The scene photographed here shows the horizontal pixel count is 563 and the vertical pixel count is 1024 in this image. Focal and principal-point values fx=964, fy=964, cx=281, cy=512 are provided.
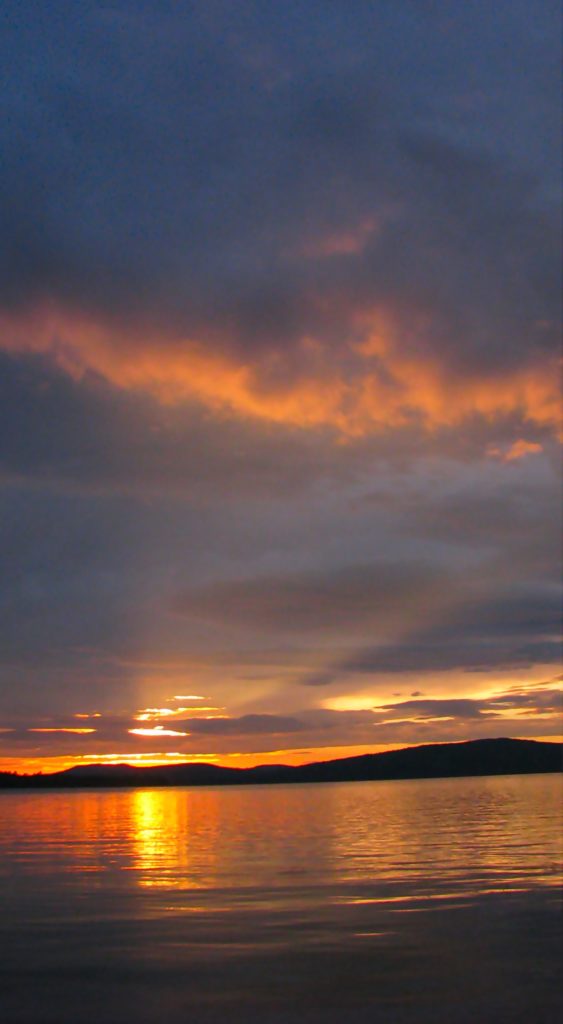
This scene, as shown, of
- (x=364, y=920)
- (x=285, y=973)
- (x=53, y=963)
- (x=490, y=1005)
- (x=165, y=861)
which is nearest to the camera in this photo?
(x=490, y=1005)

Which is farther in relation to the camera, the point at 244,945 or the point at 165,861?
the point at 165,861

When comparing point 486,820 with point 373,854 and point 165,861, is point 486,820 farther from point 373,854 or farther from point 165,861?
point 165,861

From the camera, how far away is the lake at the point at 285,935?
15211mm

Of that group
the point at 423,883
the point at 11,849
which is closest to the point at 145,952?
the point at 423,883

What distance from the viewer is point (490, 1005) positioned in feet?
49.3

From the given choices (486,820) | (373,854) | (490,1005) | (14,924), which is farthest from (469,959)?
(486,820)

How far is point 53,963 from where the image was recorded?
728 inches

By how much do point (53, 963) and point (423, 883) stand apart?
14.2 metres

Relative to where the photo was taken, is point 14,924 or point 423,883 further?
point 423,883

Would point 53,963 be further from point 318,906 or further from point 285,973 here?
point 318,906

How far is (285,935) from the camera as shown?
822 inches

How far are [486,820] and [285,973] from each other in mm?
47000

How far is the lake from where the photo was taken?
15.2 metres

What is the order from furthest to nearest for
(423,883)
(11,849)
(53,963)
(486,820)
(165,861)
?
(486,820), (11,849), (165,861), (423,883), (53,963)
